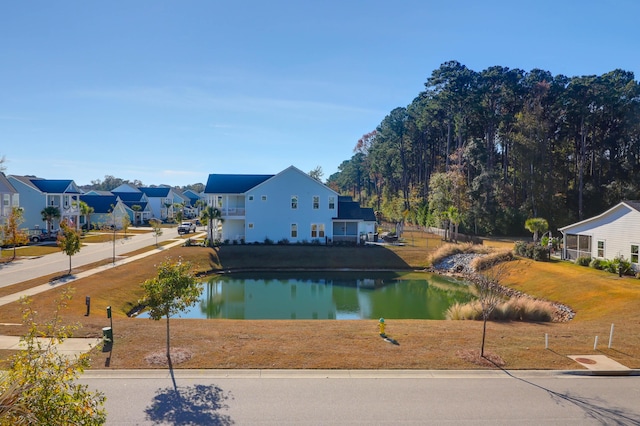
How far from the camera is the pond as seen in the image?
2708 centimetres

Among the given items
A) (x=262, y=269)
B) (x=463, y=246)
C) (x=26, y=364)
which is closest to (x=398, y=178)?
(x=463, y=246)

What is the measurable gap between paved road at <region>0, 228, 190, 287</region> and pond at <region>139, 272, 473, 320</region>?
10.4 m

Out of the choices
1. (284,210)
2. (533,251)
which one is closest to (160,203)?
(284,210)

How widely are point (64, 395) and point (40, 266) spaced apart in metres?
34.5

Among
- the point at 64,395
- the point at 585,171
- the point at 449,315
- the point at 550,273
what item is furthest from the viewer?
the point at 585,171

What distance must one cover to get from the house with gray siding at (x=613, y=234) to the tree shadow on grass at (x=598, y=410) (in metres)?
24.4

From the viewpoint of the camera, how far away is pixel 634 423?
31.8ft

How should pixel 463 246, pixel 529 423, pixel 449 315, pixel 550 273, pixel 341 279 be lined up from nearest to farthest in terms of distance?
pixel 529 423, pixel 449 315, pixel 550 273, pixel 341 279, pixel 463 246

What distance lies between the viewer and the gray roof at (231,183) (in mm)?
50906

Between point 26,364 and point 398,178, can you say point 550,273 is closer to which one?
point 26,364

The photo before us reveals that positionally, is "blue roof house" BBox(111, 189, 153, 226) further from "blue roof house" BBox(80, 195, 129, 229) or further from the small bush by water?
the small bush by water

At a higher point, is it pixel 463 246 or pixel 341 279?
pixel 463 246

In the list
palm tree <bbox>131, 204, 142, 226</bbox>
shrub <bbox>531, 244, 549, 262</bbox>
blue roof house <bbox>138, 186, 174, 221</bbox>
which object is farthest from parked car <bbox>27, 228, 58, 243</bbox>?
shrub <bbox>531, 244, 549, 262</bbox>

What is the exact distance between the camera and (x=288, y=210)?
49656 millimetres
